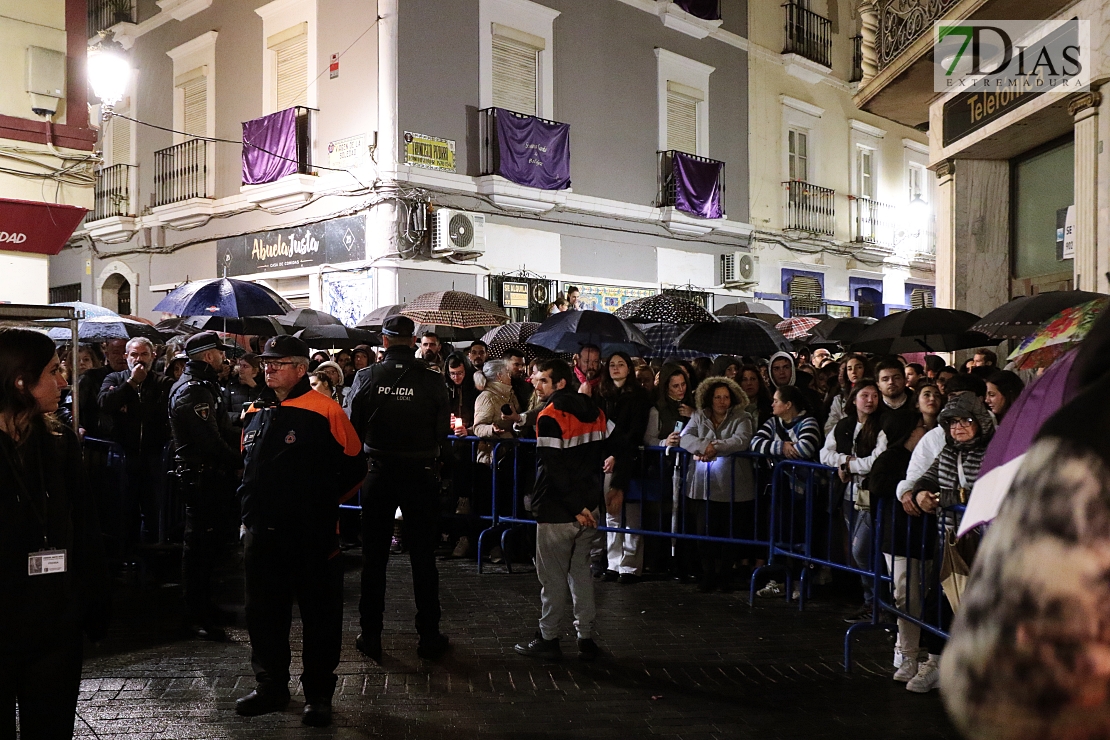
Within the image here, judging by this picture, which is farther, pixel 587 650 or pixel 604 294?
pixel 604 294

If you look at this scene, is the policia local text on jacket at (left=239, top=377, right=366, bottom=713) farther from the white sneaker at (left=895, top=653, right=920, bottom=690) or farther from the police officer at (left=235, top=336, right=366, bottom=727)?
the white sneaker at (left=895, top=653, right=920, bottom=690)

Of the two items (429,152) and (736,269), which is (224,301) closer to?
(429,152)

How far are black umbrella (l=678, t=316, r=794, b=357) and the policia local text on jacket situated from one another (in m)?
6.18

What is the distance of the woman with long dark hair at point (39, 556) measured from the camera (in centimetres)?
329

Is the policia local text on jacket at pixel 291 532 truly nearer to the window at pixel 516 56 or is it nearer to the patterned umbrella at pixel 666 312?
the patterned umbrella at pixel 666 312

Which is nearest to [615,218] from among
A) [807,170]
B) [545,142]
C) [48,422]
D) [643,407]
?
[545,142]

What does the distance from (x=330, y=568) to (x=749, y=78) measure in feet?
68.1

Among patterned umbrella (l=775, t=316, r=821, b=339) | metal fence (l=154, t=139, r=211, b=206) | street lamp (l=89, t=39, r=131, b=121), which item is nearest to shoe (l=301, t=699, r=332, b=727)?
street lamp (l=89, t=39, r=131, b=121)

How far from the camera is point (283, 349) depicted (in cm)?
532

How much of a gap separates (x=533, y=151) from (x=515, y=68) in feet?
5.78

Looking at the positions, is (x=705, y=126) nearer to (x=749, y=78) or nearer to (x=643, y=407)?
(x=749, y=78)

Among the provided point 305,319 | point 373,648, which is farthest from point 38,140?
point 373,648

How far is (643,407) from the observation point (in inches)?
355

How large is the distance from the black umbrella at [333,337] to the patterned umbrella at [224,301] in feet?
7.08
